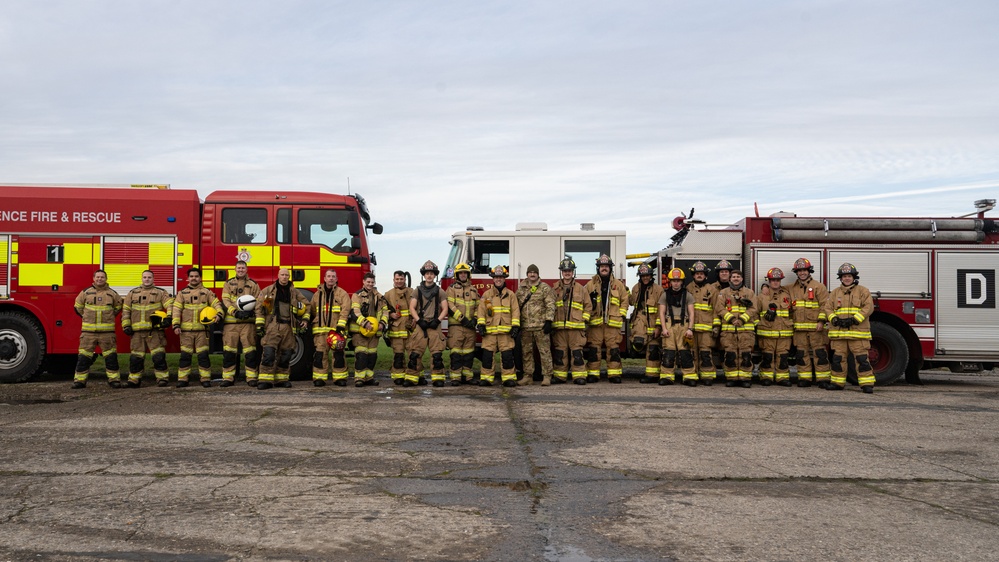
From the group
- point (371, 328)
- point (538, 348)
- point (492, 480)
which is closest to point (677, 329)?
point (538, 348)

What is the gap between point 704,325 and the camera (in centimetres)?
1180

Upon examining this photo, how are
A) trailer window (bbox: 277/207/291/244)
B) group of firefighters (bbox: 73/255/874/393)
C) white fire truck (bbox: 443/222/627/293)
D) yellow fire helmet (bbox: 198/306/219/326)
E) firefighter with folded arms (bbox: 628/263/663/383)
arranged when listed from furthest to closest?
1. white fire truck (bbox: 443/222/627/293)
2. firefighter with folded arms (bbox: 628/263/663/383)
3. trailer window (bbox: 277/207/291/244)
4. group of firefighters (bbox: 73/255/874/393)
5. yellow fire helmet (bbox: 198/306/219/326)

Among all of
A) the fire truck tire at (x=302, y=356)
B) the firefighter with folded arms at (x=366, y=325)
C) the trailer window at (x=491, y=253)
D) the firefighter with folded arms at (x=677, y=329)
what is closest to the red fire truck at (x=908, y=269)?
the firefighter with folded arms at (x=677, y=329)

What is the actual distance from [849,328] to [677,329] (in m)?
2.33

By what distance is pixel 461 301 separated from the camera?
11.6 meters

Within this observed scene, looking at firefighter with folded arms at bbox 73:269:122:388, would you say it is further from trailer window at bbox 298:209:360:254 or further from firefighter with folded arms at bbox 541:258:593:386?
firefighter with folded arms at bbox 541:258:593:386

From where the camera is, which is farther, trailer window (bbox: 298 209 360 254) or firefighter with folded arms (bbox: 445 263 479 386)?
trailer window (bbox: 298 209 360 254)

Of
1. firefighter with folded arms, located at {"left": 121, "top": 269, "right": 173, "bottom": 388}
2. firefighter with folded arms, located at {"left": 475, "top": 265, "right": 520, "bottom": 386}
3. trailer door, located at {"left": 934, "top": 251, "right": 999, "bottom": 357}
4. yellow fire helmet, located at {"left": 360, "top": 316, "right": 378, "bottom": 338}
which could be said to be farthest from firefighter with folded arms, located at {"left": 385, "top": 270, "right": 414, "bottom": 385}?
trailer door, located at {"left": 934, "top": 251, "right": 999, "bottom": 357}

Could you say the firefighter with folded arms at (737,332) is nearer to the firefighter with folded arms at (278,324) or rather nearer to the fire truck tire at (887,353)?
the fire truck tire at (887,353)

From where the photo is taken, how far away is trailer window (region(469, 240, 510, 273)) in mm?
13281

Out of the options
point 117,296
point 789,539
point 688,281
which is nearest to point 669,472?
point 789,539

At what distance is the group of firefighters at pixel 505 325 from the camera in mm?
11078

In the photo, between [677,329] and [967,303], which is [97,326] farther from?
[967,303]

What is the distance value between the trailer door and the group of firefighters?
66.3 inches
